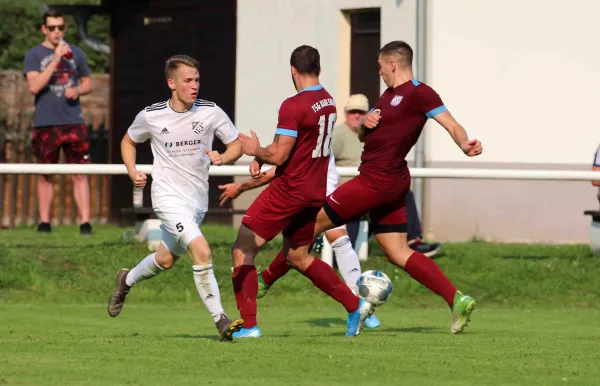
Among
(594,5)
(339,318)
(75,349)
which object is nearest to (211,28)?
(594,5)

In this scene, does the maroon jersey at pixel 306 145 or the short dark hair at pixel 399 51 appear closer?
the maroon jersey at pixel 306 145

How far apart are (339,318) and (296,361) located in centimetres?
463

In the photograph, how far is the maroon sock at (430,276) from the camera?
1108cm

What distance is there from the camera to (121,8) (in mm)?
22734

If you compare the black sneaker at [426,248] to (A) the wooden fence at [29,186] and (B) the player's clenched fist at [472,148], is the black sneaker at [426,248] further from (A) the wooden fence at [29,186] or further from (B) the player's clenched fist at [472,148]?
(A) the wooden fence at [29,186]

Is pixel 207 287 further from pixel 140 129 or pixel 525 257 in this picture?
pixel 525 257

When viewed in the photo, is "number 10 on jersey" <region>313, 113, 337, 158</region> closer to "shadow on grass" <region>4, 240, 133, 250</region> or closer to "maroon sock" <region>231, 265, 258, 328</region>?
"maroon sock" <region>231, 265, 258, 328</region>

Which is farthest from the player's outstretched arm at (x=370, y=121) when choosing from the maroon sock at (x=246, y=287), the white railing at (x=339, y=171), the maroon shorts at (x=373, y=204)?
the white railing at (x=339, y=171)

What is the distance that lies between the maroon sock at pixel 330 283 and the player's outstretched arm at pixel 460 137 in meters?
1.32

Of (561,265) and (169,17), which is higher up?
(169,17)

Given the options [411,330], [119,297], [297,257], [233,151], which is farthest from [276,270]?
[233,151]

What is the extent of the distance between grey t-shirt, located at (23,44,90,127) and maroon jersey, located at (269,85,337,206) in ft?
21.3

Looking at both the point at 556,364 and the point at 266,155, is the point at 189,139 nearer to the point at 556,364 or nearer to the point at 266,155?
the point at 266,155

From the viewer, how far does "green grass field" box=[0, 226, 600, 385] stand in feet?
26.4
